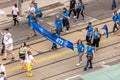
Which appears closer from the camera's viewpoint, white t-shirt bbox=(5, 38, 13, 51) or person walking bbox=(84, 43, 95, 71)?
person walking bbox=(84, 43, 95, 71)

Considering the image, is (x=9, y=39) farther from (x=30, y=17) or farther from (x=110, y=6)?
(x=110, y=6)

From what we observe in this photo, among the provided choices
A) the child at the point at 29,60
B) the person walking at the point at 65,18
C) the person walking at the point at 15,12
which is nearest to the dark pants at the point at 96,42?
the person walking at the point at 65,18

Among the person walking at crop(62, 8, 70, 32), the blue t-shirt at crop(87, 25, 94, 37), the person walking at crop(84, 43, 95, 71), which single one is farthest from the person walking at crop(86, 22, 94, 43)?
the person walking at crop(84, 43, 95, 71)

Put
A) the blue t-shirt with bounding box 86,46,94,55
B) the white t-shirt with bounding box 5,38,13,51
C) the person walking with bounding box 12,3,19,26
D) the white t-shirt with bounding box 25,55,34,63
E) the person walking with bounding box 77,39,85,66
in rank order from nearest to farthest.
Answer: the white t-shirt with bounding box 25,55,34,63, the blue t-shirt with bounding box 86,46,94,55, the person walking with bounding box 77,39,85,66, the white t-shirt with bounding box 5,38,13,51, the person walking with bounding box 12,3,19,26

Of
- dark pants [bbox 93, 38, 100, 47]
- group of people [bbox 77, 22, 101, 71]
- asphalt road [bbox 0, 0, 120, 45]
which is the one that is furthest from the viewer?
asphalt road [bbox 0, 0, 120, 45]

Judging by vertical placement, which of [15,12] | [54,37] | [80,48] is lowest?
[80,48]

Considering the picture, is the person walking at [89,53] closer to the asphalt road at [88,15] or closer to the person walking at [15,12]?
the asphalt road at [88,15]

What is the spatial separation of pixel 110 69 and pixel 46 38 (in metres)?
10.0

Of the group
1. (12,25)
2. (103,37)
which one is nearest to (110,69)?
(103,37)

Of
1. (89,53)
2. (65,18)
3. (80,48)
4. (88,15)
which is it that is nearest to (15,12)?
(65,18)

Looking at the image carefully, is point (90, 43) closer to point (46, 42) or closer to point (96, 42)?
point (96, 42)

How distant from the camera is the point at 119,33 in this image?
91.7 ft

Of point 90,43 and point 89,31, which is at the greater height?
point 89,31

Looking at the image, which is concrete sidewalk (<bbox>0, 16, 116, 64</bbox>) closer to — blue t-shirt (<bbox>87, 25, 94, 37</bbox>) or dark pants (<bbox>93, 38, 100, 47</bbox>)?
blue t-shirt (<bbox>87, 25, 94, 37</bbox>)
